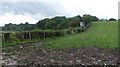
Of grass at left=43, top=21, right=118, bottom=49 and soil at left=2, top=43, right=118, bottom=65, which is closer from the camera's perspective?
soil at left=2, top=43, right=118, bottom=65

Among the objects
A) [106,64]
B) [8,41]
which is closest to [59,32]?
[8,41]

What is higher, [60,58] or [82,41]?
[60,58]

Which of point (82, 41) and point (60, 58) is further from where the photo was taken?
point (82, 41)

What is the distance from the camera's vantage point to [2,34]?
27969mm

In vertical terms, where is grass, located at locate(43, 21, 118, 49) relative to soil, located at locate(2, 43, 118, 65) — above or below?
below

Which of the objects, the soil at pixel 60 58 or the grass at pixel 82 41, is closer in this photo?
the soil at pixel 60 58

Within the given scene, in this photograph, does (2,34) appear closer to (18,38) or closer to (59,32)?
(18,38)

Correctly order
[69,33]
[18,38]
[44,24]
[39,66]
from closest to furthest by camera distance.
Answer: [39,66], [18,38], [69,33], [44,24]

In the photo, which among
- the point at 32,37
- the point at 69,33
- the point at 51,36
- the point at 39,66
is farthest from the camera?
the point at 69,33

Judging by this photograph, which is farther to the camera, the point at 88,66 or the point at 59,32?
the point at 59,32

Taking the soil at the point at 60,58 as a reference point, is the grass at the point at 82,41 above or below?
below

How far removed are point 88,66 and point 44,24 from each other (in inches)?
2598

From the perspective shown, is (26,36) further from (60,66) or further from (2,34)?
(60,66)

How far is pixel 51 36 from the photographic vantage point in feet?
115
